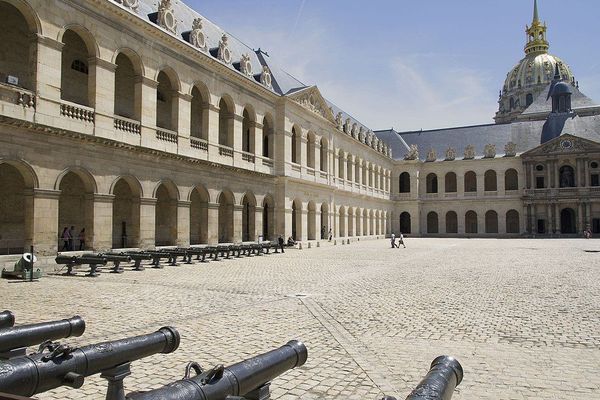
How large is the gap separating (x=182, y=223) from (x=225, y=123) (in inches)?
349

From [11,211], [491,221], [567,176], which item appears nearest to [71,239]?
[11,211]

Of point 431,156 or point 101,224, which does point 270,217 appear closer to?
point 101,224

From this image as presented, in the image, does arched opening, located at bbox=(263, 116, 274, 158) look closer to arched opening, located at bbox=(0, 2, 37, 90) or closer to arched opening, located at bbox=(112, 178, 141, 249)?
arched opening, located at bbox=(112, 178, 141, 249)

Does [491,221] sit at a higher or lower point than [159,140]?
lower

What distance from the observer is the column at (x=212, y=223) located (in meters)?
27.2

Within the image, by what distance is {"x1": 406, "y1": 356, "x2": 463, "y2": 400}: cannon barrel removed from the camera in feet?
9.20

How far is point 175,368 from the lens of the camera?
20.5 feet

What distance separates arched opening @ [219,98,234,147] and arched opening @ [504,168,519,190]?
154 ft

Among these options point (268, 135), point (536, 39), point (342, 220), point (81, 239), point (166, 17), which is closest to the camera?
point (81, 239)

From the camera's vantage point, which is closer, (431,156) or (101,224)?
(101,224)

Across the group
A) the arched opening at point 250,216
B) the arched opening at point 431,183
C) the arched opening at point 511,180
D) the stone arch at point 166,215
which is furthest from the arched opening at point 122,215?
the arched opening at point 511,180

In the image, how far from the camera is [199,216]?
98.4 ft

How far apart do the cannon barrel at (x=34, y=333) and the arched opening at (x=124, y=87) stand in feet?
70.4

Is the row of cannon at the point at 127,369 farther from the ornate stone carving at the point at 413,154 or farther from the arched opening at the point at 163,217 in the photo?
the ornate stone carving at the point at 413,154
